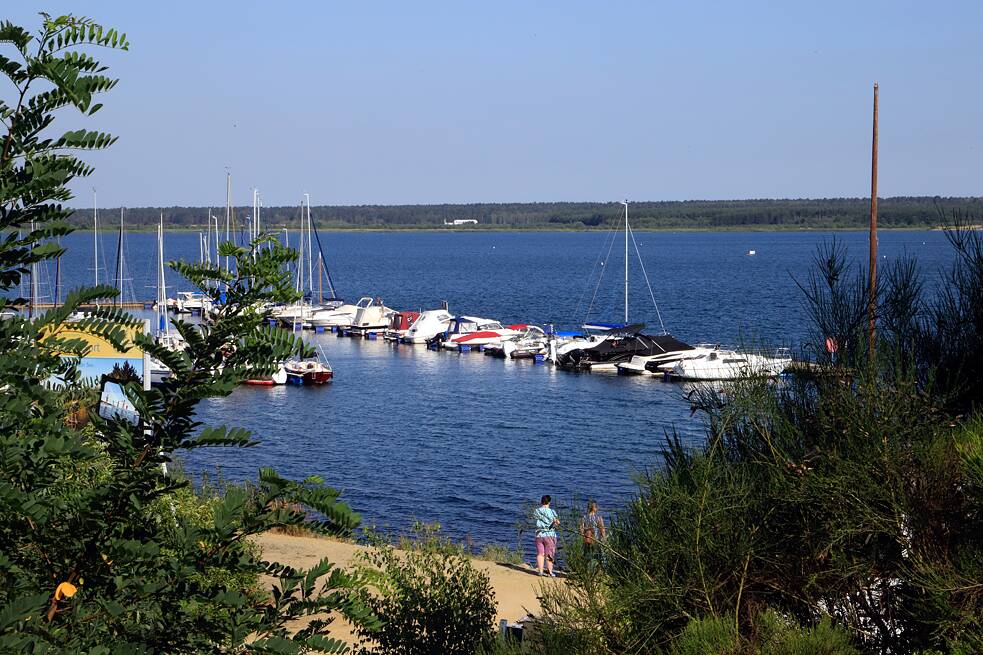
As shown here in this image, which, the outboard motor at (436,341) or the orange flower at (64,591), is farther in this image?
the outboard motor at (436,341)

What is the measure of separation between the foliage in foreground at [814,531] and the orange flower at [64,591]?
Result: 11.9ft

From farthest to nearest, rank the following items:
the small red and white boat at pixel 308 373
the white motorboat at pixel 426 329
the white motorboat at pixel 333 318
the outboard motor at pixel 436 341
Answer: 1. the white motorboat at pixel 333 318
2. the white motorboat at pixel 426 329
3. the outboard motor at pixel 436 341
4. the small red and white boat at pixel 308 373

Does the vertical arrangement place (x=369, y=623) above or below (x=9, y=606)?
below

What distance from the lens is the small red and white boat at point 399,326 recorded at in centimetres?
6412

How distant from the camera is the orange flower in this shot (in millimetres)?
5363

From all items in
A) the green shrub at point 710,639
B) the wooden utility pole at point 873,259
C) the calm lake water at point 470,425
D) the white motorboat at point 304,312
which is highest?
the wooden utility pole at point 873,259

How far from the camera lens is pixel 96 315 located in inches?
231

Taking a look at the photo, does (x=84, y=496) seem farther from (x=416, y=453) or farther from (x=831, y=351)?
(x=416, y=453)

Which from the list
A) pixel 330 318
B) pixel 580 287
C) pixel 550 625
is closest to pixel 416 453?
pixel 550 625

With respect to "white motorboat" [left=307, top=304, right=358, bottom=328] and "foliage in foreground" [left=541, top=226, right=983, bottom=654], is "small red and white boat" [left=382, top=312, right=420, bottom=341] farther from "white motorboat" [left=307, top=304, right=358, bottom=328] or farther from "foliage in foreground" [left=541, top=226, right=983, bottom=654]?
"foliage in foreground" [left=541, top=226, right=983, bottom=654]

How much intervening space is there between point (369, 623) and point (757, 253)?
184564 mm

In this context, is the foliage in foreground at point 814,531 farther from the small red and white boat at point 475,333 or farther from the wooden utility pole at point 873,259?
the small red and white boat at point 475,333

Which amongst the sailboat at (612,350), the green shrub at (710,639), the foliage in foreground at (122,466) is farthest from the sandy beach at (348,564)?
the sailboat at (612,350)

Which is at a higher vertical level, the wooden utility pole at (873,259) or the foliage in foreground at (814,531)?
the wooden utility pole at (873,259)
